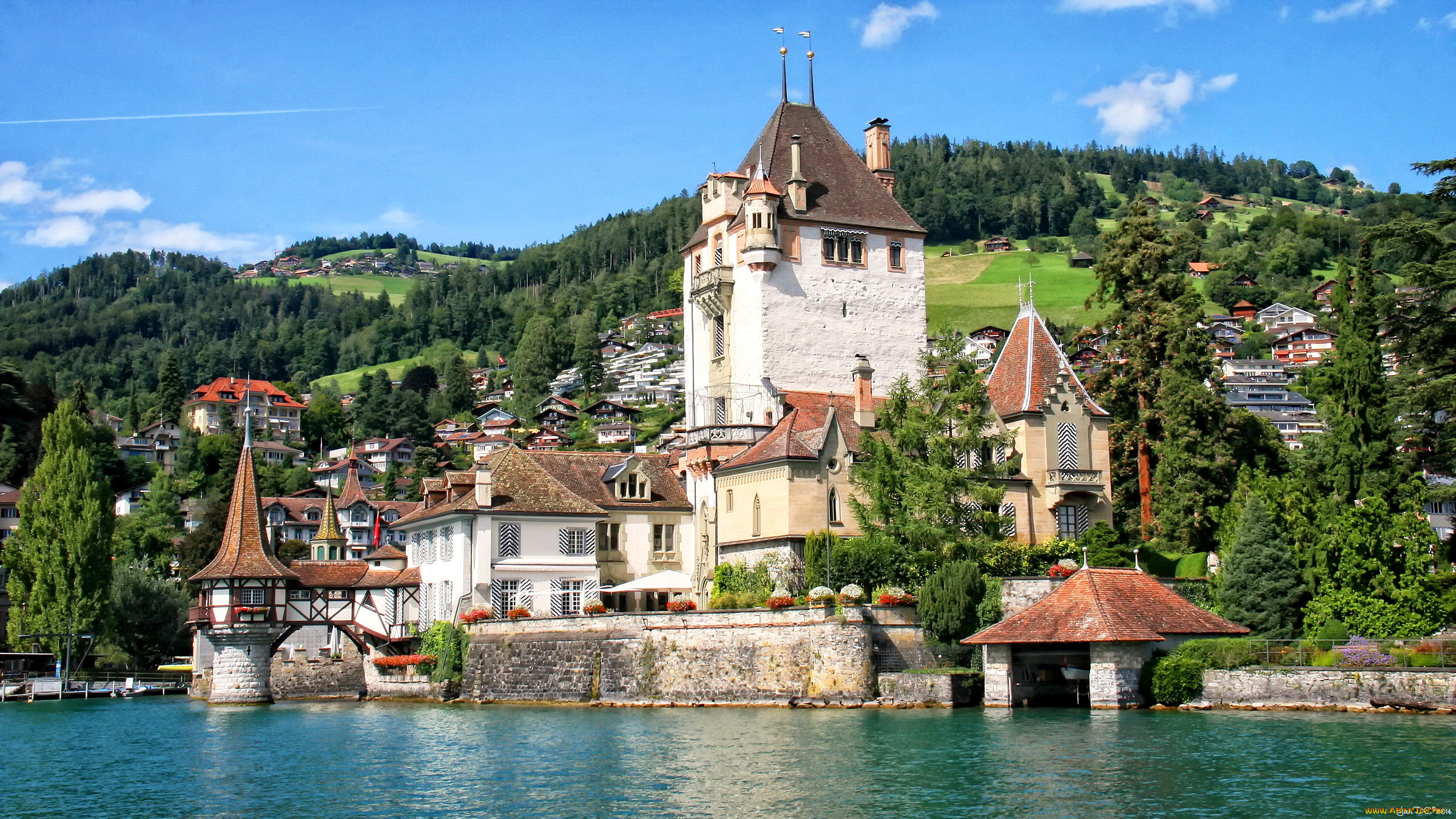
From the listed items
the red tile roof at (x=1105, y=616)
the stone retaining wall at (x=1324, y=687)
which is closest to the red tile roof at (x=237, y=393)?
the red tile roof at (x=1105, y=616)

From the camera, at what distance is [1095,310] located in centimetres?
14675

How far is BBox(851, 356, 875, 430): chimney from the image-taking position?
195 ft

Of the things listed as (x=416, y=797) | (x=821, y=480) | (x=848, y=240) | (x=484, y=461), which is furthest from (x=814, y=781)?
(x=848, y=240)

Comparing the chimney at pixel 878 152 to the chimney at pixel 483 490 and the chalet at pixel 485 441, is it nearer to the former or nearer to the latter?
the chimney at pixel 483 490

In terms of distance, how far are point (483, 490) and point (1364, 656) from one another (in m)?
32.3

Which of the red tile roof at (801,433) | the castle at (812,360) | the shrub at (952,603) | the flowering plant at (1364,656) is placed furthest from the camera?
the castle at (812,360)

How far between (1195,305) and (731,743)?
32.7 metres

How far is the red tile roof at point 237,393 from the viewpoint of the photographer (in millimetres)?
173125

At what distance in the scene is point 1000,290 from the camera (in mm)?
167250

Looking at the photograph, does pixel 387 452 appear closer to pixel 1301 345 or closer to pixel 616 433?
pixel 616 433

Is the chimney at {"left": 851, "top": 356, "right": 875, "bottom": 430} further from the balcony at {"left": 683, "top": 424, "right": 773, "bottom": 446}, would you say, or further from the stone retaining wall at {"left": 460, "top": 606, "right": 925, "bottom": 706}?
the stone retaining wall at {"left": 460, "top": 606, "right": 925, "bottom": 706}

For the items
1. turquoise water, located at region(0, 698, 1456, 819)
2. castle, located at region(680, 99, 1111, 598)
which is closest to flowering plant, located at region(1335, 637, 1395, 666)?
turquoise water, located at region(0, 698, 1456, 819)

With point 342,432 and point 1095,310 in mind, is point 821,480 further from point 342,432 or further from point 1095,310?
point 342,432

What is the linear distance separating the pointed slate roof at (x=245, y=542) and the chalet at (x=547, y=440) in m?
84.1
